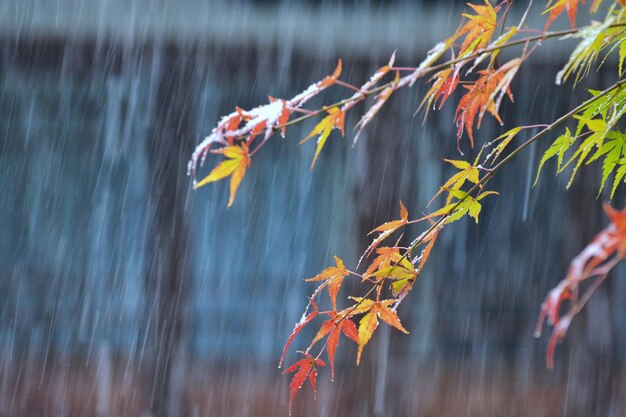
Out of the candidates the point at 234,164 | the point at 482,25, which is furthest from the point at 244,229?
the point at 234,164

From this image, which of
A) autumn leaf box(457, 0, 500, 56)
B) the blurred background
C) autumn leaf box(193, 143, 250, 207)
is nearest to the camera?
autumn leaf box(193, 143, 250, 207)

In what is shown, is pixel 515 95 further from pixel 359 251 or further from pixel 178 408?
pixel 178 408

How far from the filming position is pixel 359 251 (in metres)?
3.73

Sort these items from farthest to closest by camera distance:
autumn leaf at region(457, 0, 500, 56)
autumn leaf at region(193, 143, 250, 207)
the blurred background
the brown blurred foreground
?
the brown blurred foreground → the blurred background → autumn leaf at region(457, 0, 500, 56) → autumn leaf at region(193, 143, 250, 207)

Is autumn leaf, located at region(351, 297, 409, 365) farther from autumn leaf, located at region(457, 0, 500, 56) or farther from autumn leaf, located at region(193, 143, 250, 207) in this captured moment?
autumn leaf, located at region(457, 0, 500, 56)

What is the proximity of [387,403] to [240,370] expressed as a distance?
89 cm

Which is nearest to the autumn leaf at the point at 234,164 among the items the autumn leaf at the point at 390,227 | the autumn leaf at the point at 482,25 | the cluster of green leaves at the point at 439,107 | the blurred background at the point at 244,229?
the cluster of green leaves at the point at 439,107

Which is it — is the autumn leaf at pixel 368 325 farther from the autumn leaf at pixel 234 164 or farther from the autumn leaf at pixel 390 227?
the autumn leaf at pixel 234 164

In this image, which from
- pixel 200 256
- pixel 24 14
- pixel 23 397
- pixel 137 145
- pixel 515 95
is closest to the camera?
pixel 24 14

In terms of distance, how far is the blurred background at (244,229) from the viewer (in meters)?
3.70

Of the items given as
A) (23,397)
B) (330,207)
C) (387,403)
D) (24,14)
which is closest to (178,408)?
(23,397)

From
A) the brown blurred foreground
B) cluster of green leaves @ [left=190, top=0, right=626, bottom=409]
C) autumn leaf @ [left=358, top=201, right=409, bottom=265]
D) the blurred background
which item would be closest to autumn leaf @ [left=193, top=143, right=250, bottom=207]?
cluster of green leaves @ [left=190, top=0, right=626, bottom=409]

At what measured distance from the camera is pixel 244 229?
5121 millimetres

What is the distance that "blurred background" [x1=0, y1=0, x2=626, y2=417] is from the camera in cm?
370
